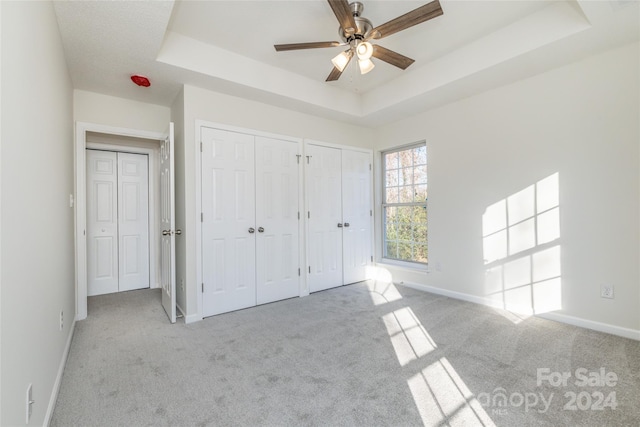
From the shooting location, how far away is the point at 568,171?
8.95ft

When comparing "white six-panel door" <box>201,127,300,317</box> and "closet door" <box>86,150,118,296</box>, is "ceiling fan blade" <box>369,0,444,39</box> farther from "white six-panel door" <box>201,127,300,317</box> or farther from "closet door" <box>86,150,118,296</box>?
"closet door" <box>86,150,118,296</box>

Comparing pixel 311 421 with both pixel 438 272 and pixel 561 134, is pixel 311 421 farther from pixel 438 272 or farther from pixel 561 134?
pixel 561 134

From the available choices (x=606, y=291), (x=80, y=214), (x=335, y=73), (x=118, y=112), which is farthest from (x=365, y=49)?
(x=80, y=214)

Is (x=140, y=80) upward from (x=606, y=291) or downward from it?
upward

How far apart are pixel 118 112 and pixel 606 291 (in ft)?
16.7

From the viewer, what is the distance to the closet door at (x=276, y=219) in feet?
11.3

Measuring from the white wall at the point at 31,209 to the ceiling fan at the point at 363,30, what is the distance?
1521 millimetres

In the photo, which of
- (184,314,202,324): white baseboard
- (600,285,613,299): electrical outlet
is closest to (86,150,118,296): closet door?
(184,314,202,324): white baseboard

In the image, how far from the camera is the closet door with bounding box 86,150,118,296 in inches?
155

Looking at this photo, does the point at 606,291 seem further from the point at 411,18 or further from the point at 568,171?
the point at 411,18

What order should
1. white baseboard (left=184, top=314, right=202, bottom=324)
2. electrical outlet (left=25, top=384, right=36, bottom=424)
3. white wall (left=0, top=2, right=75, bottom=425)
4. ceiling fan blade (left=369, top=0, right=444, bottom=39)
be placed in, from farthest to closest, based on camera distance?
white baseboard (left=184, top=314, right=202, bottom=324)
ceiling fan blade (left=369, top=0, right=444, bottom=39)
electrical outlet (left=25, top=384, right=36, bottom=424)
white wall (left=0, top=2, right=75, bottom=425)

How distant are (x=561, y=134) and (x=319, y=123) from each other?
2.66 m

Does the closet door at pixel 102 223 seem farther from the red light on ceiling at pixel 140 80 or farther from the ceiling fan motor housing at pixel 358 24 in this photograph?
the ceiling fan motor housing at pixel 358 24

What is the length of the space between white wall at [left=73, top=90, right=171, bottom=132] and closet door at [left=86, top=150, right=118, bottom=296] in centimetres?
100
